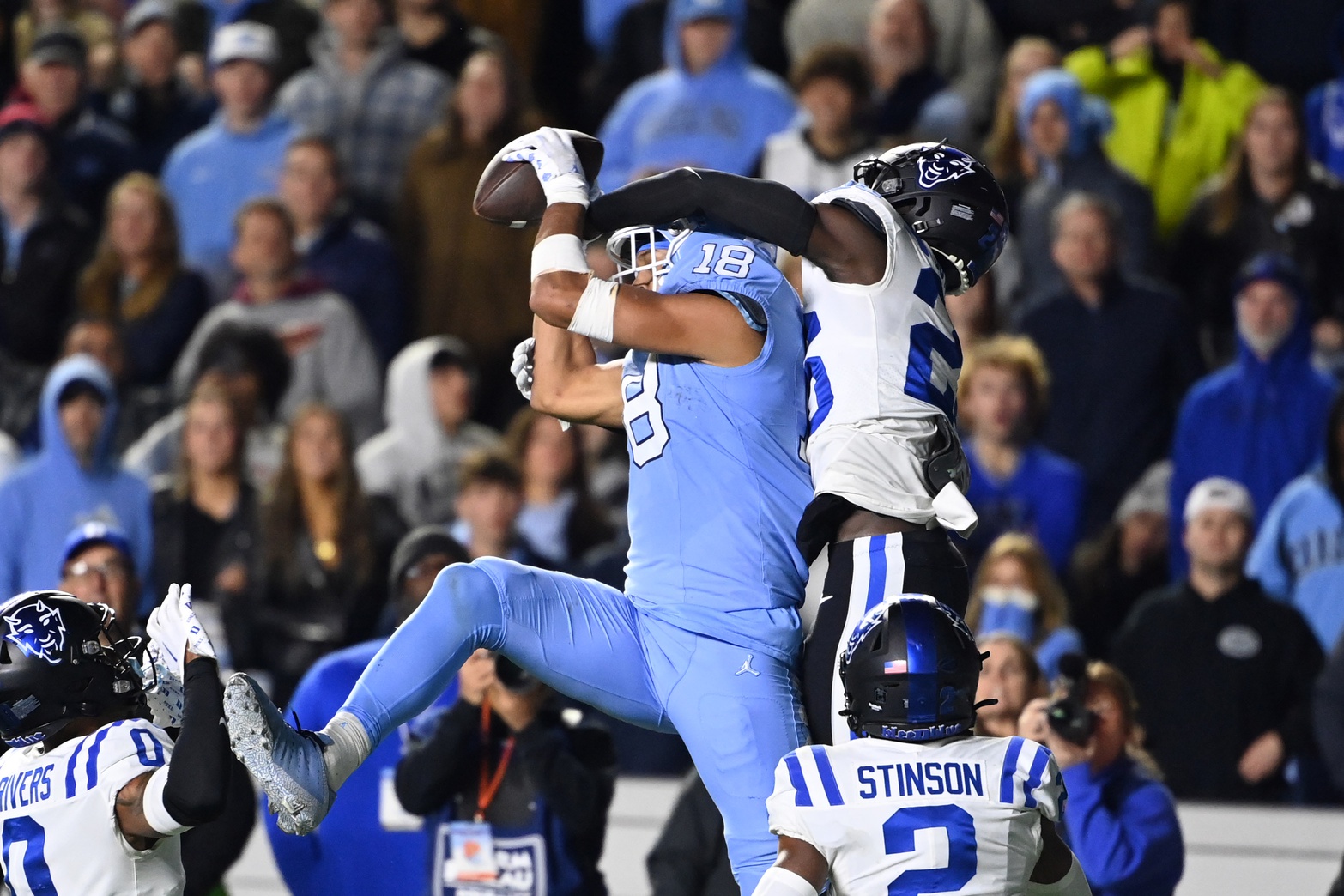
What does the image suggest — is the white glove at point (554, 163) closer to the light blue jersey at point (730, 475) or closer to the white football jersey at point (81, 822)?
the light blue jersey at point (730, 475)

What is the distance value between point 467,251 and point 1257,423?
154 inches

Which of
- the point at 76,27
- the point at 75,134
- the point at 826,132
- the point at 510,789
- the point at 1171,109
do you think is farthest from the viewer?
the point at 76,27

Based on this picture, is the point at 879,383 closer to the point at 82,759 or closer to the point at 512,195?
the point at 512,195

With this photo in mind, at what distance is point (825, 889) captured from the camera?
167 inches

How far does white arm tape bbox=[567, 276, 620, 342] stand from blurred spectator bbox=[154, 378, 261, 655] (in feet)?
15.3

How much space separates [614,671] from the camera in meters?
4.90

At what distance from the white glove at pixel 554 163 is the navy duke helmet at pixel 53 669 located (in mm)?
1440

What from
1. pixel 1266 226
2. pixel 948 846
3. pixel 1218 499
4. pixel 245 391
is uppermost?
pixel 1266 226

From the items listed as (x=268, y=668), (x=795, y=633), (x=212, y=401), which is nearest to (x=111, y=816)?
(x=795, y=633)

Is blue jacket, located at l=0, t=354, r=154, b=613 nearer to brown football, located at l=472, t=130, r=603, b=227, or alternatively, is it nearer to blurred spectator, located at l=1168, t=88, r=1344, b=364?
brown football, located at l=472, t=130, r=603, b=227

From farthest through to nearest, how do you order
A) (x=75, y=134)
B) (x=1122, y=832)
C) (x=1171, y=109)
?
(x=75, y=134), (x=1171, y=109), (x=1122, y=832)

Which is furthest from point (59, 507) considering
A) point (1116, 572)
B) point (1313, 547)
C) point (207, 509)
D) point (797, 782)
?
point (797, 782)

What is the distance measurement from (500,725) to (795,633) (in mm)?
1743

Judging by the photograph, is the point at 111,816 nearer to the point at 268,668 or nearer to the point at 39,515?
the point at 268,668
